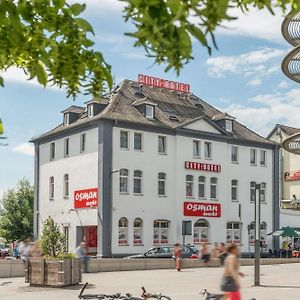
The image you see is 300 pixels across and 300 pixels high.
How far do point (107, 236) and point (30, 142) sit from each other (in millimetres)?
15772


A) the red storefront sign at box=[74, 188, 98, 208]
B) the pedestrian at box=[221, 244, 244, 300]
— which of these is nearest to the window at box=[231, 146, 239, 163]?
the red storefront sign at box=[74, 188, 98, 208]

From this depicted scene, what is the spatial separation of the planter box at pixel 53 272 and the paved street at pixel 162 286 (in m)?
0.40

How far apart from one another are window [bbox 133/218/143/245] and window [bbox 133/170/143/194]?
7.29ft

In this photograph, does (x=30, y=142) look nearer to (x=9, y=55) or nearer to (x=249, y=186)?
(x=249, y=186)

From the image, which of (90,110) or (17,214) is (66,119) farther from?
(17,214)

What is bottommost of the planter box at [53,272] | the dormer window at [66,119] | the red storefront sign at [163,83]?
the planter box at [53,272]

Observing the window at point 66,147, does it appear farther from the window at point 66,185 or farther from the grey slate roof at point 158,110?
the window at point 66,185

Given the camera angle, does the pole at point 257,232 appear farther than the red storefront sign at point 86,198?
No

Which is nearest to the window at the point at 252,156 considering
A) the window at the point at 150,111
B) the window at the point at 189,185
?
the window at the point at 189,185

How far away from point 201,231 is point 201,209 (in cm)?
192

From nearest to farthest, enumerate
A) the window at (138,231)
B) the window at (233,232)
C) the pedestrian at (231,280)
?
A: the pedestrian at (231,280), the window at (138,231), the window at (233,232)

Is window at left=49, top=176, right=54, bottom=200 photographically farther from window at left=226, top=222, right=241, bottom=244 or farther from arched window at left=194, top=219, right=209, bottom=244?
window at left=226, top=222, right=241, bottom=244

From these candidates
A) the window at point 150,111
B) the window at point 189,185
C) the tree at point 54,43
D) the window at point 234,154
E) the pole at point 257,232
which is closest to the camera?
the tree at point 54,43

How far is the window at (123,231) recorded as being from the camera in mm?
51694
